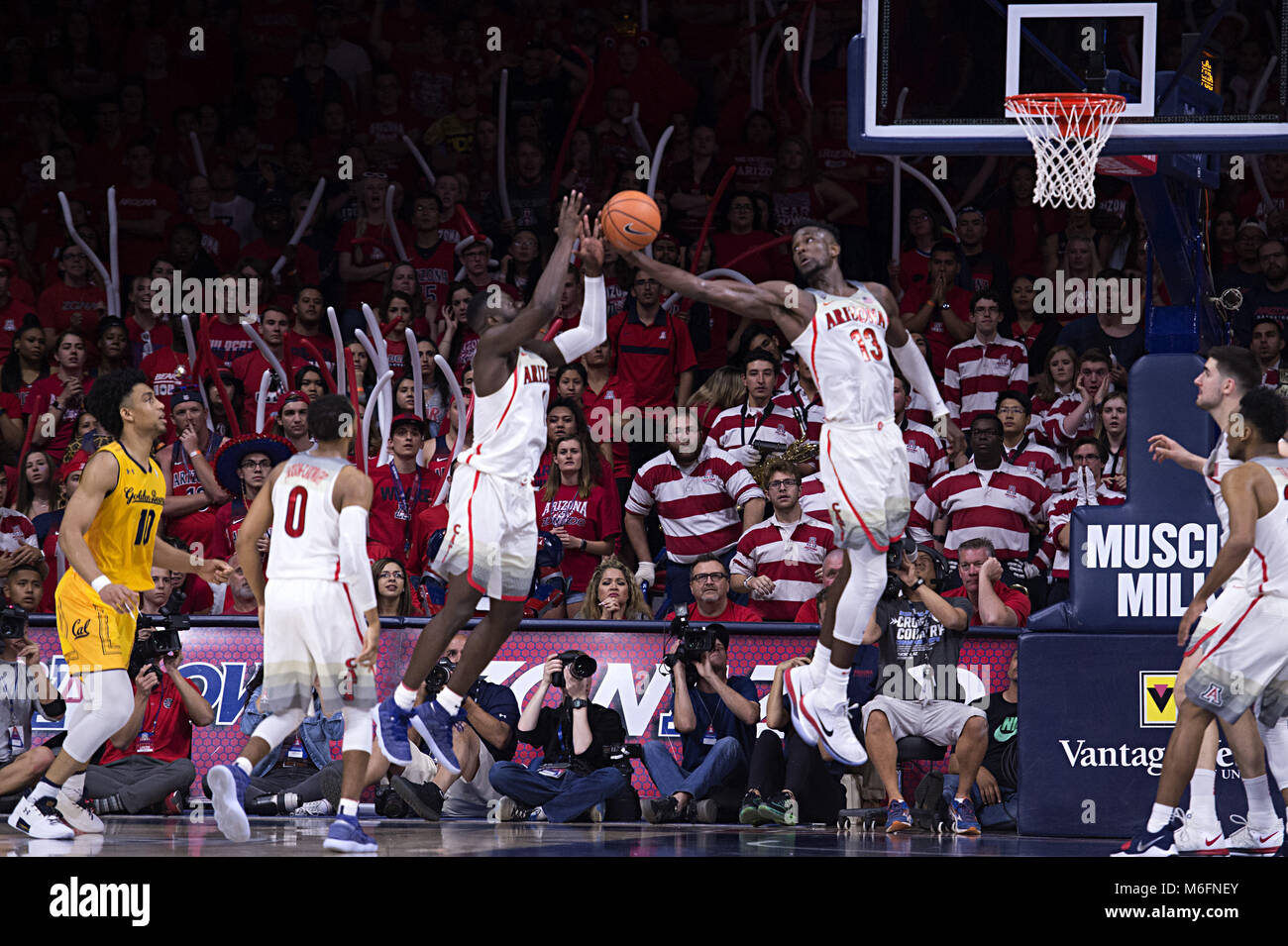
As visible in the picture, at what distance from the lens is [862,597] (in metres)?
9.68

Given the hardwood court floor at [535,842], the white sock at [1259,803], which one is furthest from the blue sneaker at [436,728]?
the white sock at [1259,803]

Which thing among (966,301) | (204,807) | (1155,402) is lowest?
(204,807)

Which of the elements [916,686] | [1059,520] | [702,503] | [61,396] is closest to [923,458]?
[1059,520]

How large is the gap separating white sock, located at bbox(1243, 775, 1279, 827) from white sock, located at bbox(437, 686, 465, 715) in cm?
418

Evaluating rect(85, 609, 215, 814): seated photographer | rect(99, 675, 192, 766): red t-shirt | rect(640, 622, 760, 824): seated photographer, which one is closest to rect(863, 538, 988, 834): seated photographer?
rect(640, 622, 760, 824): seated photographer

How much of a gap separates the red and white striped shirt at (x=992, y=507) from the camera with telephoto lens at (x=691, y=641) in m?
1.70

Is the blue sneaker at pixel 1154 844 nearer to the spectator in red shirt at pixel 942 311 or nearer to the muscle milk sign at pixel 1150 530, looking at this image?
the muscle milk sign at pixel 1150 530

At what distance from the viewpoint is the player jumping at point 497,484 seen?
955cm

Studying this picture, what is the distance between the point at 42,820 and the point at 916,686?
5110 millimetres

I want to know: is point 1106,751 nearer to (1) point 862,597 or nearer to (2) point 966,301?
(1) point 862,597

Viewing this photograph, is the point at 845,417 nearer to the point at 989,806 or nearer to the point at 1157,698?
the point at 1157,698

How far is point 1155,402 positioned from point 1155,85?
1794mm
